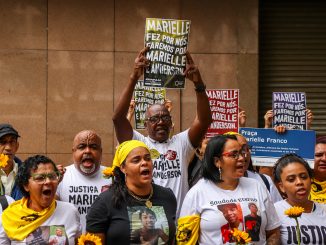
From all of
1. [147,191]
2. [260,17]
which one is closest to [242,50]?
[260,17]

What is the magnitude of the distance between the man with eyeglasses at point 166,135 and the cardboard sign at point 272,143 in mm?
1211

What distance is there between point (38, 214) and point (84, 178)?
4.61ft

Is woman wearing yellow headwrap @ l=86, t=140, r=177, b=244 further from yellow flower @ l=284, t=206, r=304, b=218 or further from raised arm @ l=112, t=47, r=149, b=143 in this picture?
raised arm @ l=112, t=47, r=149, b=143

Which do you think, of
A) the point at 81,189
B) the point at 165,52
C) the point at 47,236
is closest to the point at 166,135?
the point at 165,52

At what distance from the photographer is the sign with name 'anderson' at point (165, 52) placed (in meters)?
7.10

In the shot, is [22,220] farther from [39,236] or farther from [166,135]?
[166,135]

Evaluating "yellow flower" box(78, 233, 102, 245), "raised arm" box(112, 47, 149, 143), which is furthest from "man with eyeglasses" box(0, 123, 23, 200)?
"yellow flower" box(78, 233, 102, 245)

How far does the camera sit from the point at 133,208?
532cm

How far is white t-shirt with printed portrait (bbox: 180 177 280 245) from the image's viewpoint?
542cm

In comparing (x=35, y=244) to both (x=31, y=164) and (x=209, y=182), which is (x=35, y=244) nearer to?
(x=31, y=164)

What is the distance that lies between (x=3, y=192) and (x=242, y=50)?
5930 mm

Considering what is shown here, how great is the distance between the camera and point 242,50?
11859 millimetres

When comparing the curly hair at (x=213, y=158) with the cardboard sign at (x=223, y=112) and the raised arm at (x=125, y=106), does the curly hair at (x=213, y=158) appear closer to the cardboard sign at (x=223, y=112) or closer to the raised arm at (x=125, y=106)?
the raised arm at (x=125, y=106)

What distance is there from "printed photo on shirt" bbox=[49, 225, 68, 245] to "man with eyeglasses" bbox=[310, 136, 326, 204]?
2.44 meters
